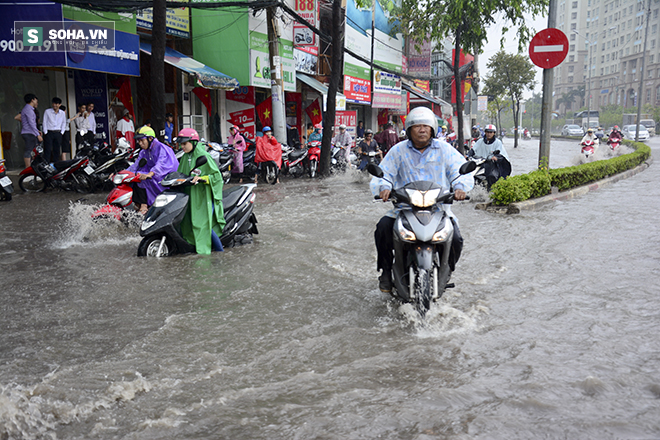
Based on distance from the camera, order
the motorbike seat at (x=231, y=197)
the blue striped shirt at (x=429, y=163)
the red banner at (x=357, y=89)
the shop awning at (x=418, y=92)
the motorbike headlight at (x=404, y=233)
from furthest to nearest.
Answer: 1. the shop awning at (x=418, y=92)
2. the red banner at (x=357, y=89)
3. the motorbike seat at (x=231, y=197)
4. the blue striped shirt at (x=429, y=163)
5. the motorbike headlight at (x=404, y=233)

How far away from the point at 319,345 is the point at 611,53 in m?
109

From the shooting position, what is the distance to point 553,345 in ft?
12.5

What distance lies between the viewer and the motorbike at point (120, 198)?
749 centimetres

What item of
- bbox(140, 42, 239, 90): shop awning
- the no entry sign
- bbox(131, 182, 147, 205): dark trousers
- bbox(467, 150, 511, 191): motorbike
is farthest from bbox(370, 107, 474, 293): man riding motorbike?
bbox(140, 42, 239, 90): shop awning

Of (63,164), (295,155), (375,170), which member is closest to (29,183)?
(63,164)

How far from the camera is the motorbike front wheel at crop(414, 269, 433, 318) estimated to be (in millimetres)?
4055

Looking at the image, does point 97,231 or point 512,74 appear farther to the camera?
point 512,74

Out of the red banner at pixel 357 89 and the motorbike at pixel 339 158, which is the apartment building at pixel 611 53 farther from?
the motorbike at pixel 339 158

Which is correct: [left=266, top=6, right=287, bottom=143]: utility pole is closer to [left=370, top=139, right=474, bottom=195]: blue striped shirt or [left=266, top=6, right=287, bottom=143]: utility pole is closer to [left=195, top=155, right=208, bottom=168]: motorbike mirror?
[left=195, top=155, right=208, bottom=168]: motorbike mirror

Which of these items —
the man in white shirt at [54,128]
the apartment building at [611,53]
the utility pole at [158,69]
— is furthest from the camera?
the apartment building at [611,53]

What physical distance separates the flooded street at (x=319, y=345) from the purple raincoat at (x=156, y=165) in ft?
2.64

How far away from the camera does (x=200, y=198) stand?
638cm

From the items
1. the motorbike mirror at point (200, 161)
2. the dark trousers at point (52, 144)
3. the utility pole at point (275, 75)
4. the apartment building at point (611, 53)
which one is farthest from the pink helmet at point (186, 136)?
the apartment building at point (611, 53)

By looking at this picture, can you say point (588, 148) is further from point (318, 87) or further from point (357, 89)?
point (357, 89)
